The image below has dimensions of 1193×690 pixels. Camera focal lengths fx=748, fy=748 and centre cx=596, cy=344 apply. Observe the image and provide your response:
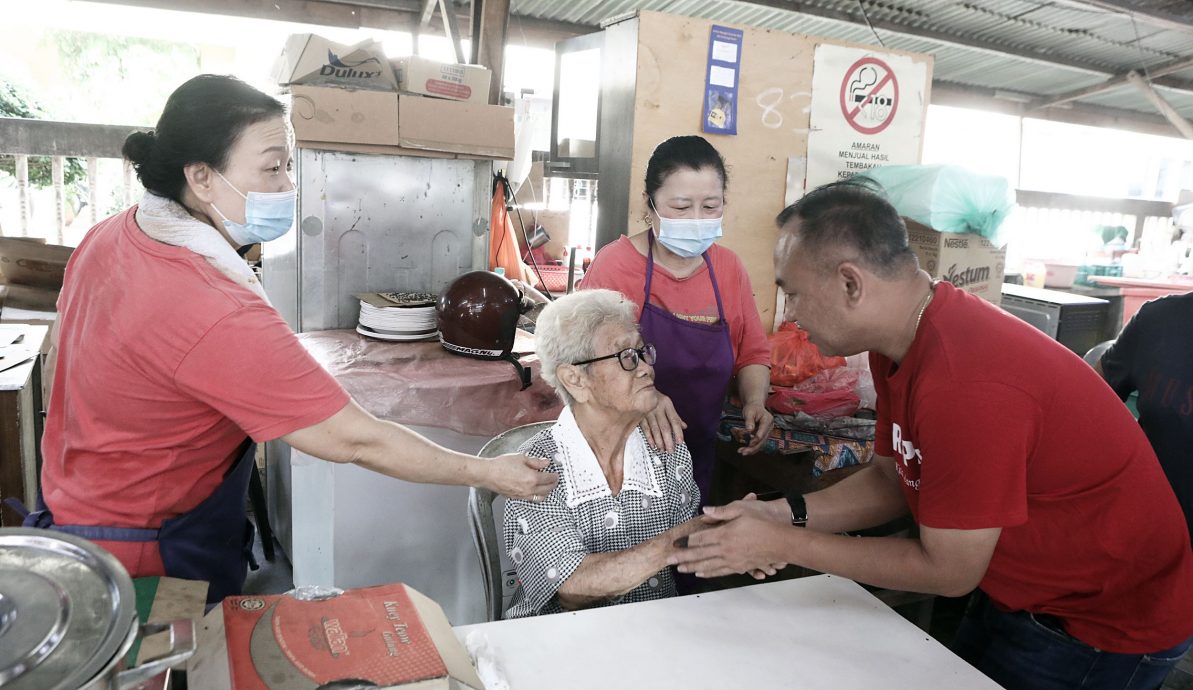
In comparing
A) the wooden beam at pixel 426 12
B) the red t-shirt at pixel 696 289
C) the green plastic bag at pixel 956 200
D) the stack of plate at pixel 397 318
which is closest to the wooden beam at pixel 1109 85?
the green plastic bag at pixel 956 200

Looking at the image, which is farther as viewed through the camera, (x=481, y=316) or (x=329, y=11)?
(x=329, y=11)

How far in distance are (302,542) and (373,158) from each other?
5.52ft

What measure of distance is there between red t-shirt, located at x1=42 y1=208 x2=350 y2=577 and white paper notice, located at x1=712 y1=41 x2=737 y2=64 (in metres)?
2.51

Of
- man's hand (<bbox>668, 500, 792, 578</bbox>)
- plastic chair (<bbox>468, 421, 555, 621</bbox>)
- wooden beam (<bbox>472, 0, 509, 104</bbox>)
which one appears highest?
wooden beam (<bbox>472, 0, 509, 104</bbox>)

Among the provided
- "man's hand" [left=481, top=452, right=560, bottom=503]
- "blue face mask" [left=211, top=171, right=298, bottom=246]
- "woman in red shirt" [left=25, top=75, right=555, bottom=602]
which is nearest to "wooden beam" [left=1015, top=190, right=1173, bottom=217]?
"man's hand" [left=481, top=452, right=560, bottom=503]

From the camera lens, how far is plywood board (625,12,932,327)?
328 centimetres

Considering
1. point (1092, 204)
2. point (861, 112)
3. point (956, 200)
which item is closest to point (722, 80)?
point (861, 112)

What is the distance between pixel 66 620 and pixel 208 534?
102 cm

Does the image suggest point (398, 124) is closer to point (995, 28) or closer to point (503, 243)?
point (503, 243)

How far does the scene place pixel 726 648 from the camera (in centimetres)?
146

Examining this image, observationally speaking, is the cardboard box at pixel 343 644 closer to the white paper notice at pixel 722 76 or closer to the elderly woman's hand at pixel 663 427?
the elderly woman's hand at pixel 663 427

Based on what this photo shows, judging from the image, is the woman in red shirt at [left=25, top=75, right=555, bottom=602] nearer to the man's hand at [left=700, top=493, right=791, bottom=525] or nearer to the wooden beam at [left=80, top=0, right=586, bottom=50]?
the man's hand at [left=700, top=493, right=791, bottom=525]

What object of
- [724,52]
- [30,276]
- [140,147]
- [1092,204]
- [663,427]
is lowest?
[663,427]

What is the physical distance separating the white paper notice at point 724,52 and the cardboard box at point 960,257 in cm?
113
